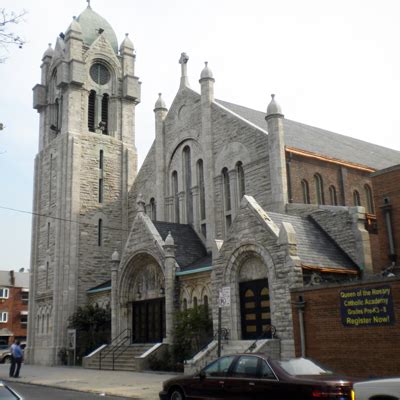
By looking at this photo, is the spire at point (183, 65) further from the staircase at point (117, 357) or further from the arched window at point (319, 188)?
the staircase at point (117, 357)

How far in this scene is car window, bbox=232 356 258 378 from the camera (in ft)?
37.4

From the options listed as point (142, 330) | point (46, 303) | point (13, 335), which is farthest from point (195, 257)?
point (13, 335)

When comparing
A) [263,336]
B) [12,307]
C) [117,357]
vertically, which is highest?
[12,307]

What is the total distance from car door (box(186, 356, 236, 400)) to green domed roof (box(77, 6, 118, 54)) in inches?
1297

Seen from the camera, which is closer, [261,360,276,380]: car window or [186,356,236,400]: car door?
[261,360,276,380]: car window

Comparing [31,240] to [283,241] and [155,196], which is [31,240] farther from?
[283,241]

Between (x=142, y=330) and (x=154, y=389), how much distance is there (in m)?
12.8

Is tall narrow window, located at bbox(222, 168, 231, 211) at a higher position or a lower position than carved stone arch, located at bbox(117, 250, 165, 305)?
higher

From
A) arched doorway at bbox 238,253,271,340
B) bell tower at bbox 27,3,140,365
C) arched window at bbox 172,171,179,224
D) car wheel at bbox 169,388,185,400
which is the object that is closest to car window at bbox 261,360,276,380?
car wheel at bbox 169,388,185,400

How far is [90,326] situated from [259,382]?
76.0 ft

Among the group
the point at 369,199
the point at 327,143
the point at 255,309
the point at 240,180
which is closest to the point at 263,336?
the point at 255,309

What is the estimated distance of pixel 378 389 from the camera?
922 cm

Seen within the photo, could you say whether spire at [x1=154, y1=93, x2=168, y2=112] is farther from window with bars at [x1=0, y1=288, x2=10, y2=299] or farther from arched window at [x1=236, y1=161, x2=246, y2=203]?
window with bars at [x1=0, y1=288, x2=10, y2=299]

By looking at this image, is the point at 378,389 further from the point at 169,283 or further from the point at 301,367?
the point at 169,283
